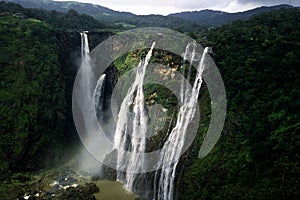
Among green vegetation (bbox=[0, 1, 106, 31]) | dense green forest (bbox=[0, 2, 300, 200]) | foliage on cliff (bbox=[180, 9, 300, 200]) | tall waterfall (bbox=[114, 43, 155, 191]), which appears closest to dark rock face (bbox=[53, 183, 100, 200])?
tall waterfall (bbox=[114, 43, 155, 191])

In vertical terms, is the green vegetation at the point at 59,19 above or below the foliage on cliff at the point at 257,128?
above

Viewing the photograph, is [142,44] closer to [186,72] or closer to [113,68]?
[113,68]

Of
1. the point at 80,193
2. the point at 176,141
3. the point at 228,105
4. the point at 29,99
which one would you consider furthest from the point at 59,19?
the point at 228,105

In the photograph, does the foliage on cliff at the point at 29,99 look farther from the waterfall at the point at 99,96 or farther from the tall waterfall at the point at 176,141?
the tall waterfall at the point at 176,141

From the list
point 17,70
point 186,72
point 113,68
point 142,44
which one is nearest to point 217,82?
point 186,72

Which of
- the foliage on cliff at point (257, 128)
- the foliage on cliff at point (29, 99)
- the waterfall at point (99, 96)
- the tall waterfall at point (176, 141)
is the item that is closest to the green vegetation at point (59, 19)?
the foliage on cliff at point (29, 99)

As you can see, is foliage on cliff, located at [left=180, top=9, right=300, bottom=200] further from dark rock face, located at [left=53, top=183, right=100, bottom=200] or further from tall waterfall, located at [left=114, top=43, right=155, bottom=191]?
dark rock face, located at [left=53, top=183, right=100, bottom=200]

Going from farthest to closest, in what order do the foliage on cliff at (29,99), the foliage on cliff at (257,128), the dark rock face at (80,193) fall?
the foliage on cliff at (29,99) < the dark rock face at (80,193) < the foliage on cliff at (257,128)
